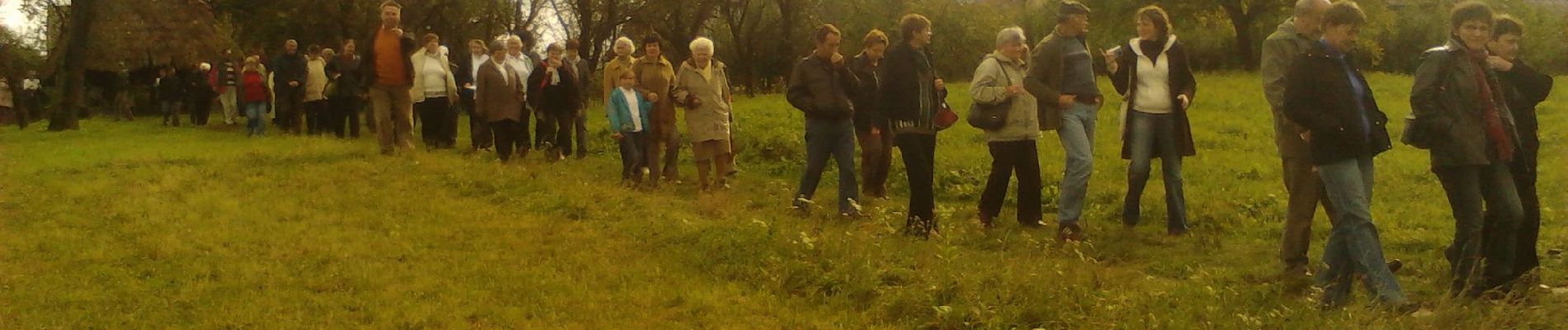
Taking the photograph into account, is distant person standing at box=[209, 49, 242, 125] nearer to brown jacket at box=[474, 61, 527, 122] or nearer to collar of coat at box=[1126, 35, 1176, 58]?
brown jacket at box=[474, 61, 527, 122]

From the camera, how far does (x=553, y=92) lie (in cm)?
1376

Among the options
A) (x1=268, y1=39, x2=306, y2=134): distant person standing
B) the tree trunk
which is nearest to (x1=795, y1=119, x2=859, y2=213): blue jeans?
(x1=268, y1=39, x2=306, y2=134): distant person standing

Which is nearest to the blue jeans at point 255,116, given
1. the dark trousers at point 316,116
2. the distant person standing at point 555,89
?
the dark trousers at point 316,116

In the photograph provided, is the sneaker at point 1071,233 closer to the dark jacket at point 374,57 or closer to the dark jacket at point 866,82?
the dark jacket at point 866,82

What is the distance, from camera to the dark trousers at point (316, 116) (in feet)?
62.0

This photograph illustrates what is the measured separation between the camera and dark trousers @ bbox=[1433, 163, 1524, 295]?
6094mm

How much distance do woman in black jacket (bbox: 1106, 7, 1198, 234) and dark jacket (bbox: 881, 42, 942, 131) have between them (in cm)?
126

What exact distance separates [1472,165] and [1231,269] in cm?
187

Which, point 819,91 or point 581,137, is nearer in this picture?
point 819,91

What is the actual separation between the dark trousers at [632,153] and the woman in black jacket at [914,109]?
3604 millimetres

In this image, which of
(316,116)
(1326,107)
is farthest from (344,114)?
(1326,107)

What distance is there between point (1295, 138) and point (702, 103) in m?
5.08

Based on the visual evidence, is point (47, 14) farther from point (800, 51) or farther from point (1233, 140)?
point (1233, 140)

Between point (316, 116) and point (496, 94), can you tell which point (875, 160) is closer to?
point (496, 94)
